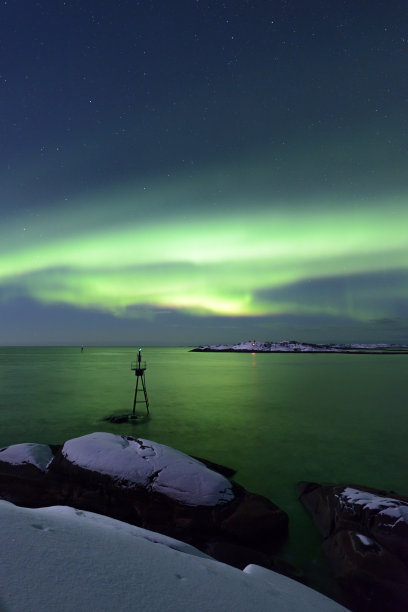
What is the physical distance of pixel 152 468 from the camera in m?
10.2

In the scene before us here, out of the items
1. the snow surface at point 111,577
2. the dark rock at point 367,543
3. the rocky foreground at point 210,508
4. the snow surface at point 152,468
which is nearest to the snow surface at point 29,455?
the rocky foreground at point 210,508

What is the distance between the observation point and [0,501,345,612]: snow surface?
3.51 meters

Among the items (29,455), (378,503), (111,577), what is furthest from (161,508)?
(29,455)

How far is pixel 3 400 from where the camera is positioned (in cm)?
3291

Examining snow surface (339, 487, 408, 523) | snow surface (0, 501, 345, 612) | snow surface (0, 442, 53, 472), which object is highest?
snow surface (0, 501, 345, 612)

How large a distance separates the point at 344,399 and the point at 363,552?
99.9 ft

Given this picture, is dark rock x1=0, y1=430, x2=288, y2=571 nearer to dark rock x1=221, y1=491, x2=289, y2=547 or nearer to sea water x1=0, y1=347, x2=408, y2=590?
dark rock x1=221, y1=491, x2=289, y2=547

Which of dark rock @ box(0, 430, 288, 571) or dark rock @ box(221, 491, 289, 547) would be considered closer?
dark rock @ box(0, 430, 288, 571)

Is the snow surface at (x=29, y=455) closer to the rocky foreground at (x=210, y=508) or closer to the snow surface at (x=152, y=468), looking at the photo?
the rocky foreground at (x=210, y=508)

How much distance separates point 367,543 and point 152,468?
588cm

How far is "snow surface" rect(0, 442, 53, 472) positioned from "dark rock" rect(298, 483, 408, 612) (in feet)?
29.9

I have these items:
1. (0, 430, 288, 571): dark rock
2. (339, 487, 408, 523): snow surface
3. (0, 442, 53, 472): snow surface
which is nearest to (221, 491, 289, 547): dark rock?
(0, 430, 288, 571): dark rock

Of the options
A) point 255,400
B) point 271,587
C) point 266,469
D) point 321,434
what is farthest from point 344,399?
point 271,587

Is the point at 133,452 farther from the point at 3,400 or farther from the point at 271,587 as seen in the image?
the point at 3,400
